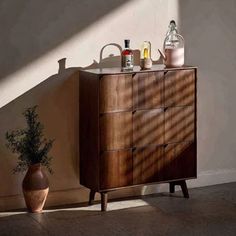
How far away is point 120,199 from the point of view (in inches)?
207

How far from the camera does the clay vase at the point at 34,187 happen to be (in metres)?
4.80

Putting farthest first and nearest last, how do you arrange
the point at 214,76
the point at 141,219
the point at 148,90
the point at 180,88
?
the point at 214,76 < the point at 180,88 < the point at 148,90 < the point at 141,219

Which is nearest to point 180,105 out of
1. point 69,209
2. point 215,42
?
point 215,42

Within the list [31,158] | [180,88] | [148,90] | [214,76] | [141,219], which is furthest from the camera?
[214,76]

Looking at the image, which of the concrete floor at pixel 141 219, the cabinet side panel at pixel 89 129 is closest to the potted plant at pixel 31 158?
the concrete floor at pixel 141 219

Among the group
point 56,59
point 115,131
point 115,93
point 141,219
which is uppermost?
point 56,59

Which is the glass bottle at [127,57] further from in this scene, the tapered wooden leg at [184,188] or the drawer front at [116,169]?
the tapered wooden leg at [184,188]

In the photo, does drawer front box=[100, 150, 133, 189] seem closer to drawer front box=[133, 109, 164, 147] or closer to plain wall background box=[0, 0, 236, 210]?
drawer front box=[133, 109, 164, 147]

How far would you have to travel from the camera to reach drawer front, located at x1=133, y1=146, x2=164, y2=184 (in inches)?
195

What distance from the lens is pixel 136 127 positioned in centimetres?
493

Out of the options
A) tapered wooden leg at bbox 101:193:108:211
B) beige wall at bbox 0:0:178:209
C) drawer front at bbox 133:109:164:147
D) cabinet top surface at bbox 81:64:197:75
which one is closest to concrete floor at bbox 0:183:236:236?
tapered wooden leg at bbox 101:193:108:211

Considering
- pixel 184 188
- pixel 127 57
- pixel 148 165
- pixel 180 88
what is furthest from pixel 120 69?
pixel 184 188

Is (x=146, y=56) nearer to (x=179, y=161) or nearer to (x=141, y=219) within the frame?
(x=179, y=161)

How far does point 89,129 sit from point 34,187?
22.1 inches
